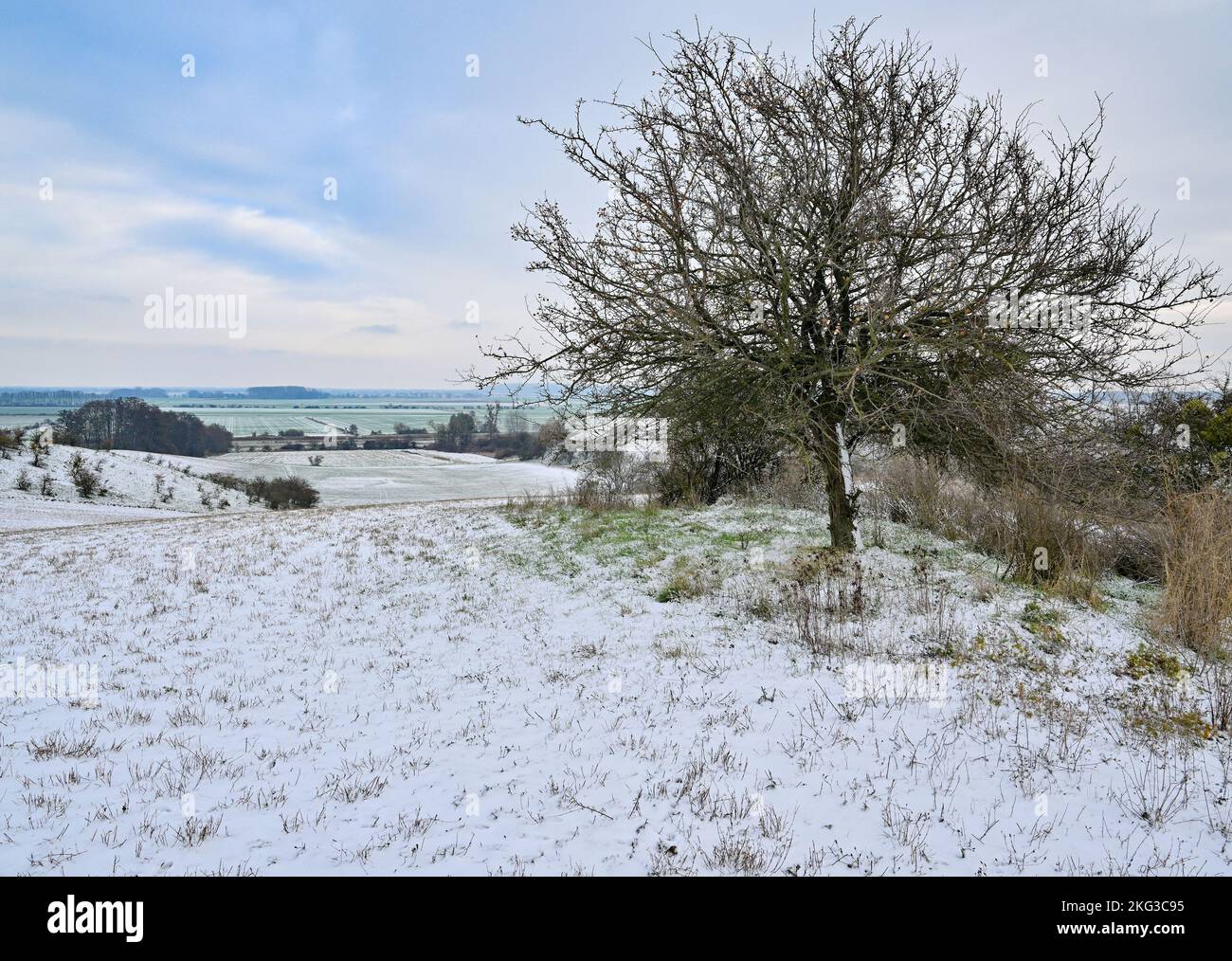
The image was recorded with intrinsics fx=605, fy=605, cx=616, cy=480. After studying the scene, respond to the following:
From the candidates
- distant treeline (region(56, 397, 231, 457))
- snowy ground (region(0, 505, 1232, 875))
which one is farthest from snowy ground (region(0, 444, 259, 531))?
snowy ground (region(0, 505, 1232, 875))

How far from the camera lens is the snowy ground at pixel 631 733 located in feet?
11.1

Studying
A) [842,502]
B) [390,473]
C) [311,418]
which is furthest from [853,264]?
[311,418]

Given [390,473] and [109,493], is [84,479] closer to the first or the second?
[109,493]

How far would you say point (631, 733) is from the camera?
4832mm

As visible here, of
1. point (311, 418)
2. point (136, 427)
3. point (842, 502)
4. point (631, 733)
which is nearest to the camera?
point (631, 733)

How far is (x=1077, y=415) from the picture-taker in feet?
24.4

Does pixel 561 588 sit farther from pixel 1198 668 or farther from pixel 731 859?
pixel 1198 668

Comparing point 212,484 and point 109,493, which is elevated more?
point 212,484

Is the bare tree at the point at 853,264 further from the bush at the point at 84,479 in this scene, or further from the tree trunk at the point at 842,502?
the bush at the point at 84,479

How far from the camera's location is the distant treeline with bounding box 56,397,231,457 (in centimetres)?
5988

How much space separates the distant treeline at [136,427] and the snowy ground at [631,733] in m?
64.6

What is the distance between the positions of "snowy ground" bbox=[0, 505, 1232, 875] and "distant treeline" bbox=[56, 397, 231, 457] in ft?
212

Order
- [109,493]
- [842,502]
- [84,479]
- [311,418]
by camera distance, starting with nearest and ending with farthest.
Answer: [842,502] → [84,479] → [109,493] → [311,418]

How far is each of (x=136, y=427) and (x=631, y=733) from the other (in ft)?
255
